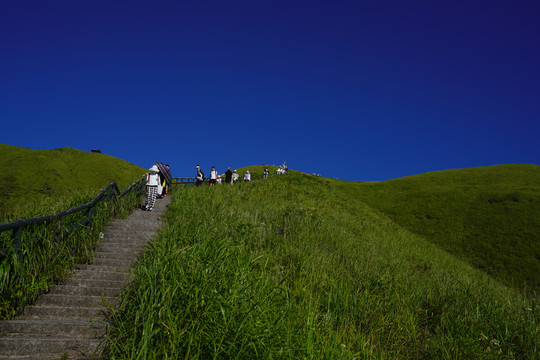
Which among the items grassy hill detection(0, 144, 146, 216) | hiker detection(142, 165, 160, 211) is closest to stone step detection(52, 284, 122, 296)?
hiker detection(142, 165, 160, 211)

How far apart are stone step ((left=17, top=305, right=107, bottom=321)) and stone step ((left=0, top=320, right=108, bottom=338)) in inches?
15.5

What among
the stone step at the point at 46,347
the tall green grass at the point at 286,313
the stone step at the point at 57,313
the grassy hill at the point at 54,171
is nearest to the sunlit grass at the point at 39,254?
the stone step at the point at 57,313

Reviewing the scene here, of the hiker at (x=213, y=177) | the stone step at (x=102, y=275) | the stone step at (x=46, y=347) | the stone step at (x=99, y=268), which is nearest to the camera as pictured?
the stone step at (x=46, y=347)

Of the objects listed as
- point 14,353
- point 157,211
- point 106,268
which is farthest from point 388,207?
point 14,353

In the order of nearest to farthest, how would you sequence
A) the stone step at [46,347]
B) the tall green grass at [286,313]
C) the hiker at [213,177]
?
the tall green grass at [286,313] → the stone step at [46,347] → the hiker at [213,177]

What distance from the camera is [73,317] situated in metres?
5.17

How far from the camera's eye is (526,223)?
988 inches

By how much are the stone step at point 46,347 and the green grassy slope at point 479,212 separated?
20.4 meters

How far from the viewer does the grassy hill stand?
42178mm

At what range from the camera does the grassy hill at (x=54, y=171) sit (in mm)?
42178

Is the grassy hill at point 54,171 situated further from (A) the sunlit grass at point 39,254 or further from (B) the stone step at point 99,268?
(B) the stone step at point 99,268

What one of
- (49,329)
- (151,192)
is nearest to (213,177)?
(151,192)

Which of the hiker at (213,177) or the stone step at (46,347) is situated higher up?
the hiker at (213,177)

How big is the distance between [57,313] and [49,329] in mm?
572
